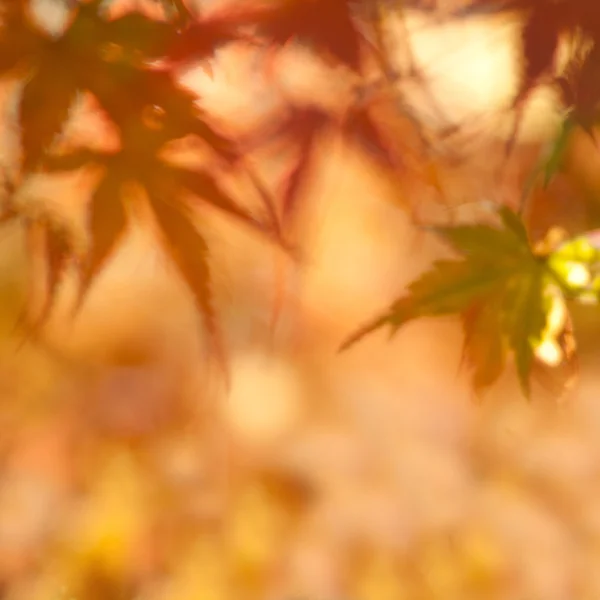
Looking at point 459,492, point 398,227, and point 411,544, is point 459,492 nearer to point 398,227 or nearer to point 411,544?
point 411,544

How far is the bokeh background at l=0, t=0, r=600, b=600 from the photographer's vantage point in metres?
0.57

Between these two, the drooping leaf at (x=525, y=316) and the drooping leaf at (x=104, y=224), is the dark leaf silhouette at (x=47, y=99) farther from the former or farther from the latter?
the drooping leaf at (x=525, y=316)

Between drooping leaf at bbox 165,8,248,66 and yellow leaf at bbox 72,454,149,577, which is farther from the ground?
drooping leaf at bbox 165,8,248,66

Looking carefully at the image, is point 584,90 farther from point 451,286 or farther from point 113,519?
point 113,519

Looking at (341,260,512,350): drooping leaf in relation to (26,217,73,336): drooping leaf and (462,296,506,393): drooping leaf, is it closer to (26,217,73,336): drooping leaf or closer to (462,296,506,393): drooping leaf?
(462,296,506,393): drooping leaf

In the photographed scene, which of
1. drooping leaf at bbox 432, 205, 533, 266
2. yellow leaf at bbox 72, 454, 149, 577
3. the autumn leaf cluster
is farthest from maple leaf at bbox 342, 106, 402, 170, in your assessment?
yellow leaf at bbox 72, 454, 149, 577

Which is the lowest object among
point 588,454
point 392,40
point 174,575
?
point 174,575

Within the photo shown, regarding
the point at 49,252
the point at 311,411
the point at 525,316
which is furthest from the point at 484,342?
the point at 49,252

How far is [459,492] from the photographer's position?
1.93 ft

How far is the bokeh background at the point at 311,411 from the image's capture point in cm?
57

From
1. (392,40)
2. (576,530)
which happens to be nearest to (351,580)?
(576,530)

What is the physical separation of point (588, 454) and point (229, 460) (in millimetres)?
319

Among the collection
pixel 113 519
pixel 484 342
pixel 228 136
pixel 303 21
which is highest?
pixel 303 21

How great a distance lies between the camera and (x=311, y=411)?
0.60 meters
